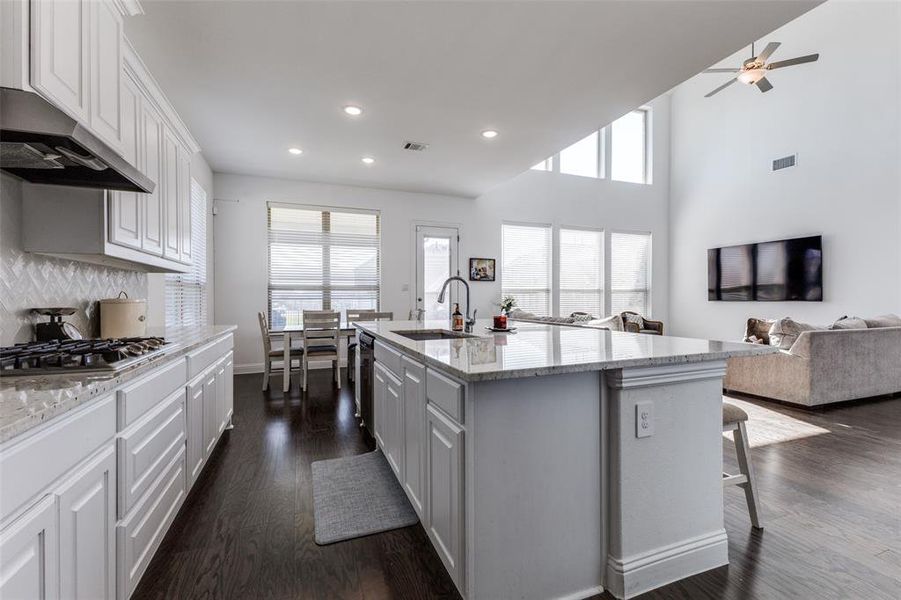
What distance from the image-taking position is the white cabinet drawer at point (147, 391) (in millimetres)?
1279

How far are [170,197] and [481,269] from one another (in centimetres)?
486

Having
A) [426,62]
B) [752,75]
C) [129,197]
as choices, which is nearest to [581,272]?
[752,75]

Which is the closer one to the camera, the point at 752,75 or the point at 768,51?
the point at 768,51

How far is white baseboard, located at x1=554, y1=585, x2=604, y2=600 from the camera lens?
4.54 ft

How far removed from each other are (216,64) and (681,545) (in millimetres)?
3992

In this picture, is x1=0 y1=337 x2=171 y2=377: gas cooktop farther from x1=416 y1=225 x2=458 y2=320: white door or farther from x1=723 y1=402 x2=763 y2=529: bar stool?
x1=416 y1=225 x2=458 y2=320: white door

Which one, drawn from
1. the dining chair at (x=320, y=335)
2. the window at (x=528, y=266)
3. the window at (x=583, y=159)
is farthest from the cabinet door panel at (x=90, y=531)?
the window at (x=583, y=159)

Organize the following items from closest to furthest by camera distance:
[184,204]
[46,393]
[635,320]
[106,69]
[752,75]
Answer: [46,393] → [106,69] → [184,204] → [752,75] → [635,320]

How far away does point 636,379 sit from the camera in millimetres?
1422

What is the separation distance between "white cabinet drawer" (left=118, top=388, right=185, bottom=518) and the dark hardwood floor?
1.35 ft

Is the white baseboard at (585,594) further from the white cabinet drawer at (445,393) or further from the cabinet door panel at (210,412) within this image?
the cabinet door panel at (210,412)

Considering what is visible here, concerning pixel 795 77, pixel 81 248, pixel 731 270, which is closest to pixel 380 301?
pixel 81 248

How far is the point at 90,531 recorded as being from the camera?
108 cm

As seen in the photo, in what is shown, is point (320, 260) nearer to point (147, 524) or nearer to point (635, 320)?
point (147, 524)
